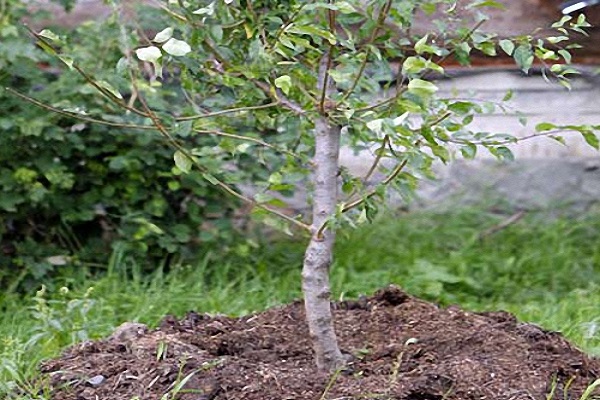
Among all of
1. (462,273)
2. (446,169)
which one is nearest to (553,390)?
(462,273)

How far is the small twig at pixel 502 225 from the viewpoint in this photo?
5398 millimetres

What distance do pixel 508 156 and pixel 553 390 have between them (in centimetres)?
58

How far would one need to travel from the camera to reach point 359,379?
270cm

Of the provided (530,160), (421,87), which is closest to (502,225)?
(530,160)

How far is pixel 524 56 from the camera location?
261cm

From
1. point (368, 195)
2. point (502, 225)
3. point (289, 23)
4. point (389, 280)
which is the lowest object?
point (502, 225)

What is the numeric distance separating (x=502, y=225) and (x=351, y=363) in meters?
2.78

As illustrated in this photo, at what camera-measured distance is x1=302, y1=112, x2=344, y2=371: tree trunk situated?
276 centimetres

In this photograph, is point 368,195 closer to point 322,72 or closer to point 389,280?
point 322,72

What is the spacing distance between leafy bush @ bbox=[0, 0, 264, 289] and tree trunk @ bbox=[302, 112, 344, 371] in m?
1.60

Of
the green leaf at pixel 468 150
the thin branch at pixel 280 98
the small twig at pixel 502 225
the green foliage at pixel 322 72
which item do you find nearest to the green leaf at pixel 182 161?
the green foliage at pixel 322 72

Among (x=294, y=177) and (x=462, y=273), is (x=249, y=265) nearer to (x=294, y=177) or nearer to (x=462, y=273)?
(x=462, y=273)

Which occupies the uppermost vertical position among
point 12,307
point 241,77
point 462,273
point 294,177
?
point 241,77

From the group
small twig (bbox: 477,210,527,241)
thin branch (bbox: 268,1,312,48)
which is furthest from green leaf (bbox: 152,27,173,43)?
small twig (bbox: 477,210,527,241)
